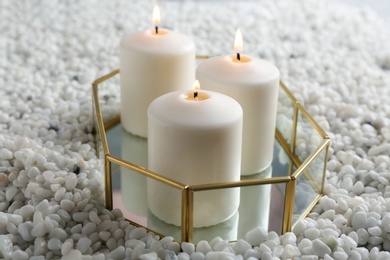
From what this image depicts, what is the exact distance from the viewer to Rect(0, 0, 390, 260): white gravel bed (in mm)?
886

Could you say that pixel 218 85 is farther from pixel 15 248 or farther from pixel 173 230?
pixel 15 248

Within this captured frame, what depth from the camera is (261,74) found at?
1.04m

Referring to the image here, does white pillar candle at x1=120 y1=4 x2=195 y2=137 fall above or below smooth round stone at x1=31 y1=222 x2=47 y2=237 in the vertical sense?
above

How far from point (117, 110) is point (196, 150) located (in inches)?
17.8

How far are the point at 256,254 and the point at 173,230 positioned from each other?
0.41 feet

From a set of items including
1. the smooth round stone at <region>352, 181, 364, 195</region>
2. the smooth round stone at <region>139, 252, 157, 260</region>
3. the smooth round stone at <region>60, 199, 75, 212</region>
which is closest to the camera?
the smooth round stone at <region>139, 252, 157, 260</region>

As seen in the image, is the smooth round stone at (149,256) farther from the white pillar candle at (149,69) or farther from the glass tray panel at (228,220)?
the white pillar candle at (149,69)

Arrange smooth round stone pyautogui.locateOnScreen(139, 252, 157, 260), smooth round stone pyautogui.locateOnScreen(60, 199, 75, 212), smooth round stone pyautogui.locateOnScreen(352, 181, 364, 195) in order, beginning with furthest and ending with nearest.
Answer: smooth round stone pyautogui.locateOnScreen(352, 181, 364, 195)
smooth round stone pyautogui.locateOnScreen(60, 199, 75, 212)
smooth round stone pyautogui.locateOnScreen(139, 252, 157, 260)

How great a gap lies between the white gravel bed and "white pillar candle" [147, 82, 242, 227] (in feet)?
0.16

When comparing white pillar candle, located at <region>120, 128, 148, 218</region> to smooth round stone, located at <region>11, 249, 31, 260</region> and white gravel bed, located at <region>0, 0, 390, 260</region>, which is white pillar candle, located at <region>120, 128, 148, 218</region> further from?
smooth round stone, located at <region>11, 249, 31, 260</region>

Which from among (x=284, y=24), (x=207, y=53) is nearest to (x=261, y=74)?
(x=207, y=53)

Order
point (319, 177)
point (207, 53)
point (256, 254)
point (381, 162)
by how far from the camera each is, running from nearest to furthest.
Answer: point (256, 254), point (319, 177), point (381, 162), point (207, 53)

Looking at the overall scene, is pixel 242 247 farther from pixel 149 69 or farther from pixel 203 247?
pixel 149 69

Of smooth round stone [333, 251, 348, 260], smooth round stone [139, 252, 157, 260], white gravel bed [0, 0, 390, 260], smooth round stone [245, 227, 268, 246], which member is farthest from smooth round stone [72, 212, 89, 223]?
smooth round stone [333, 251, 348, 260]
